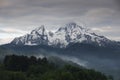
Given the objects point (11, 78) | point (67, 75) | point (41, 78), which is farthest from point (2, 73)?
point (67, 75)

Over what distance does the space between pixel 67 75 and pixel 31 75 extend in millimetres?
17691

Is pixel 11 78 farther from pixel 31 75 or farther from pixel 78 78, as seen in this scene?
pixel 78 78

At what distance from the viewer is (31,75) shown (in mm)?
197875

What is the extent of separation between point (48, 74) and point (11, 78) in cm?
1900

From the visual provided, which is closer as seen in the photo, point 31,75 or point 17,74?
point 17,74

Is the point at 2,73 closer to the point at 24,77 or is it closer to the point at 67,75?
the point at 24,77

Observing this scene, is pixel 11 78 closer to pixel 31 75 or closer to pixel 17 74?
pixel 17 74

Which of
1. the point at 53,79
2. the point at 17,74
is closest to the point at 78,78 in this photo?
the point at 53,79

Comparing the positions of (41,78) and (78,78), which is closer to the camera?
(41,78)

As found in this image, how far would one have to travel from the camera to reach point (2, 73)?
18575cm

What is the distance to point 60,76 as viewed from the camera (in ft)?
639

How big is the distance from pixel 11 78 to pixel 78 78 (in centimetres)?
3467

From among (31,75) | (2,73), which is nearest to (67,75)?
(31,75)

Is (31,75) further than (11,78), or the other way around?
(31,75)
